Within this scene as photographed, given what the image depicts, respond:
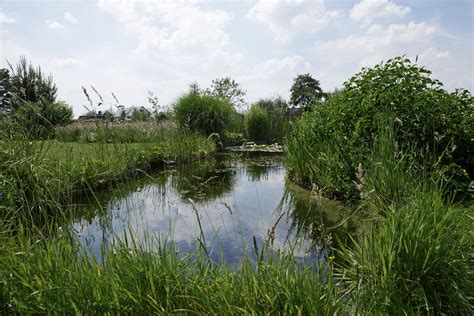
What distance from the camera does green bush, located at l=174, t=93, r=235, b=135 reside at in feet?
45.9

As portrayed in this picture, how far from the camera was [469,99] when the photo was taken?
474 centimetres

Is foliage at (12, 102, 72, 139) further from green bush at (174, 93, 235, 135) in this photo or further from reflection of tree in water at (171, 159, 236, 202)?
green bush at (174, 93, 235, 135)

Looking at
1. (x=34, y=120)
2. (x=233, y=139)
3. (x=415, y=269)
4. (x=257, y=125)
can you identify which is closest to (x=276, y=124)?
(x=257, y=125)

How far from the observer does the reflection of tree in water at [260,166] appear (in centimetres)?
932

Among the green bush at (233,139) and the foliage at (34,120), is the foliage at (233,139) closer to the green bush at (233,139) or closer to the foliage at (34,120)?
the green bush at (233,139)

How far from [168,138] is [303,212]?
6239 millimetres

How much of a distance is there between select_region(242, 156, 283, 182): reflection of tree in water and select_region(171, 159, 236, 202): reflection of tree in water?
20.7 inches

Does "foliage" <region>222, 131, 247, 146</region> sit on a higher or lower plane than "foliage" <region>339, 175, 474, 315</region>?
higher

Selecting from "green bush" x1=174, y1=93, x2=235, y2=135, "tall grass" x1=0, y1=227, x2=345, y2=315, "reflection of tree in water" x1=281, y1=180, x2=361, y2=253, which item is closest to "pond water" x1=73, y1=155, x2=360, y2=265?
"reflection of tree in water" x1=281, y1=180, x2=361, y2=253

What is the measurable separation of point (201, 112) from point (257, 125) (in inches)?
194

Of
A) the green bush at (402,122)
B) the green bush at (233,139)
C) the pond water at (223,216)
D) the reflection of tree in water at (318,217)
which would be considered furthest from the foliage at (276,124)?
the green bush at (402,122)

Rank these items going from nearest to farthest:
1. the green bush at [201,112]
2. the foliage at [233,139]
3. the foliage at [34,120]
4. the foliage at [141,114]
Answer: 1. the foliage at [34,120]
2. the foliage at [141,114]
3. the green bush at [201,112]
4. the foliage at [233,139]

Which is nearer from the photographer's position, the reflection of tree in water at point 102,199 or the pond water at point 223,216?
the pond water at point 223,216

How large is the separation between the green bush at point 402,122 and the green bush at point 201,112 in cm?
820
